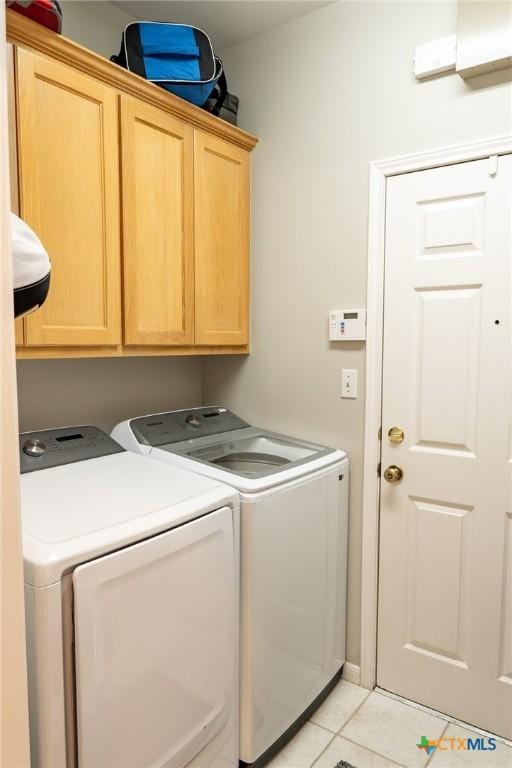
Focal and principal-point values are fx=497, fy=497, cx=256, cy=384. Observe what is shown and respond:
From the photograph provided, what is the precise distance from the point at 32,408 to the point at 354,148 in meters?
1.64

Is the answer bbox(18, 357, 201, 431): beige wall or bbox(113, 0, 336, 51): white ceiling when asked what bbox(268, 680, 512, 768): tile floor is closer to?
bbox(18, 357, 201, 431): beige wall

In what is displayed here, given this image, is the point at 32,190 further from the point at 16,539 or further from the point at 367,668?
the point at 367,668

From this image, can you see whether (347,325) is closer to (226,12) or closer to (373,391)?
(373,391)

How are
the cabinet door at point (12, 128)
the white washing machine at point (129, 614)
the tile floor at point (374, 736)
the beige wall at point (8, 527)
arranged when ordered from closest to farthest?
the beige wall at point (8, 527) < the white washing machine at point (129, 614) < the cabinet door at point (12, 128) < the tile floor at point (374, 736)

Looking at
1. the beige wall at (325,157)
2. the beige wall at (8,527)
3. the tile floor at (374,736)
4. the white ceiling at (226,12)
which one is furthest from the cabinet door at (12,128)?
the tile floor at (374,736)

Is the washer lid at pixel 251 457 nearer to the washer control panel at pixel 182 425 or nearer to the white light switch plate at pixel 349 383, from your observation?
the washer control panel at pixel 182 425

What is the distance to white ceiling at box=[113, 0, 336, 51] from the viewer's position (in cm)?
203

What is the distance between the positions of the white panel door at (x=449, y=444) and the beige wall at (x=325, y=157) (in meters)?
0.14

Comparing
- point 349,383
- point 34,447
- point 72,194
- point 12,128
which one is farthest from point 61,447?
point 349,383

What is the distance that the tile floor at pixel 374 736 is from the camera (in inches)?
67.9

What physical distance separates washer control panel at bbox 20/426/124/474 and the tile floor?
1.25 metres

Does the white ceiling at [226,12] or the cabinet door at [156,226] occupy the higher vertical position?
the white ceiling at [226,12]

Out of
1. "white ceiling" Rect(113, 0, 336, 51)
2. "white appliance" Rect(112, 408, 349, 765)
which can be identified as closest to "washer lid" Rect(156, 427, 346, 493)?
"white appliance" Rect(112, 408, 349, 765)

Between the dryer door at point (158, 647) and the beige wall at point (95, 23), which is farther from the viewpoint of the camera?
the beige wall at point (95, 23)
